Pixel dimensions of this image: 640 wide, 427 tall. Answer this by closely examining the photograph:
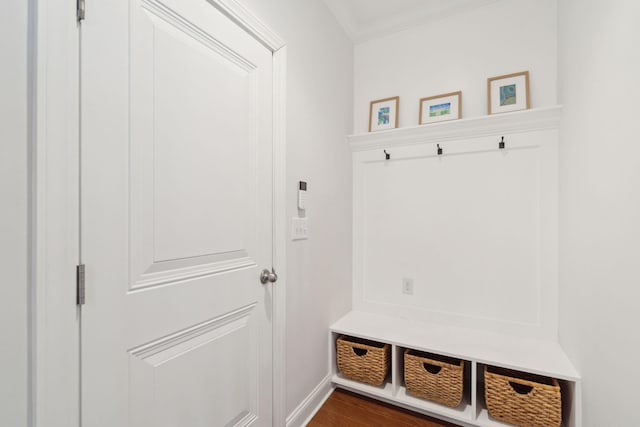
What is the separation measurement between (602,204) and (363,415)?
1628 millimetres

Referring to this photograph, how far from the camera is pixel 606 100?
3.68 feet

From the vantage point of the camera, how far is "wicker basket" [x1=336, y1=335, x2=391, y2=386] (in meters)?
1.87

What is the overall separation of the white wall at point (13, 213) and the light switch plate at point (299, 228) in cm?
106

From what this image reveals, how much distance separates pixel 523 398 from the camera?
1529mm

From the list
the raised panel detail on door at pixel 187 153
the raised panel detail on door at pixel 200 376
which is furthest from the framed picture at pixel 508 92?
the raised panel detail on door at pixel 200 376

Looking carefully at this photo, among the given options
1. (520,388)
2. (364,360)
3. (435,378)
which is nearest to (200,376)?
(364,360)

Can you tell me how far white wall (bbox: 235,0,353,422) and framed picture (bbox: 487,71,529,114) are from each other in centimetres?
98

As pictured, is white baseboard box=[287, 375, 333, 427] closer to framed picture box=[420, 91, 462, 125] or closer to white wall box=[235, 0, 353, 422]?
white wall box=[235, 0, 353, 422]

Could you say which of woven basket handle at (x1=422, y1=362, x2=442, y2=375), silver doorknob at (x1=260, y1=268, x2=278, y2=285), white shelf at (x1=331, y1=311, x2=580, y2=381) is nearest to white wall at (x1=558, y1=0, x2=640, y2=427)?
white shelf at (x1=331, y1=311, x2=580, y2=381)

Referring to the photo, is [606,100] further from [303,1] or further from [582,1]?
[303,1]

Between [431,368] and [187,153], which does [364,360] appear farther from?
[187,153]

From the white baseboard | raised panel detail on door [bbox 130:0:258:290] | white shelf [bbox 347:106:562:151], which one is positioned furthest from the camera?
white shelf [bbox 347:106:562:151]

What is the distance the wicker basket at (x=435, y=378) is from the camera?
168 centimetres

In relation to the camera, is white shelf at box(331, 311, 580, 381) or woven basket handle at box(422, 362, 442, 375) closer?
white shelf at box(331, 311, 580, 381)
